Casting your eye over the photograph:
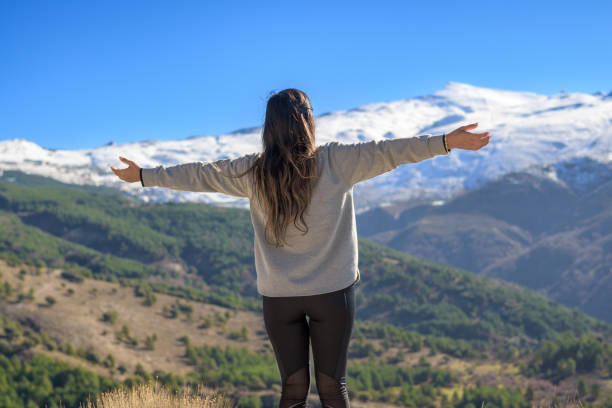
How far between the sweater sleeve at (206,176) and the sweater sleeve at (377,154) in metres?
0.57

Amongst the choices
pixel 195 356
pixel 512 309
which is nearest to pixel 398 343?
pixel 195 356

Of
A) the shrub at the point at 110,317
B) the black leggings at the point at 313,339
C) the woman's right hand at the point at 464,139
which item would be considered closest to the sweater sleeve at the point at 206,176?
the black leggings at the point at 313,339

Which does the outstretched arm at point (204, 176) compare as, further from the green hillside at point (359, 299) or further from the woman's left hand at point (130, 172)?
the green hillside at point (359, 299)

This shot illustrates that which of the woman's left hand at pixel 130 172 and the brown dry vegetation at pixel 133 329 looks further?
the brown dry vegetation at pixel 133 329

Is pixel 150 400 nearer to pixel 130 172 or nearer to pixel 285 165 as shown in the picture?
pixel 130 172

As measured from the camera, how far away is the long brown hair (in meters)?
3.15

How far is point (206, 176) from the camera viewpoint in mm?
3494

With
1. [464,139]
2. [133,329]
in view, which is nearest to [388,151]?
[464,139]

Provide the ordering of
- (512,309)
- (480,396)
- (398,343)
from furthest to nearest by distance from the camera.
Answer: (512,309) → (398,343) → (480,396)

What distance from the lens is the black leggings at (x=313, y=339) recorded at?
10.5ft

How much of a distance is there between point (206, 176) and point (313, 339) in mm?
1206

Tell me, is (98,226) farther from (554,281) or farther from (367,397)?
(554,281)

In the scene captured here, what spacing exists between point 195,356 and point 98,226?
87.8 m

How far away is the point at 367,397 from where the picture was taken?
48875 millimetres
